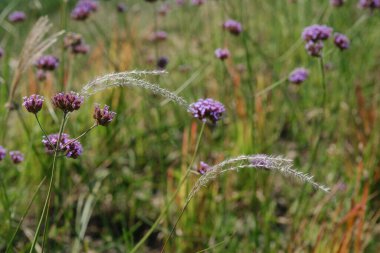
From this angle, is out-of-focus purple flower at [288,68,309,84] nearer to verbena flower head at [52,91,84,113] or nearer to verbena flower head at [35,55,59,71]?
verbena flower head at [35,55,59,71]

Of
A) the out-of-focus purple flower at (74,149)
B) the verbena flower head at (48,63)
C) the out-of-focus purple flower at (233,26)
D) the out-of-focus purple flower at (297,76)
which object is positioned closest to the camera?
the out-of-focus purple flower at (74,149)

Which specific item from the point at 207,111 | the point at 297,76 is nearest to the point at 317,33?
the point at 297,76

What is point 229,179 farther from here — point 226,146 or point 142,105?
point 142,105

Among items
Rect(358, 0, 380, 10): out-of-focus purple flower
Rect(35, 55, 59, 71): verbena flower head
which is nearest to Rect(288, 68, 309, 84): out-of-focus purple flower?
Rect(358, 0, 380, 10): out-of-focus purple flower

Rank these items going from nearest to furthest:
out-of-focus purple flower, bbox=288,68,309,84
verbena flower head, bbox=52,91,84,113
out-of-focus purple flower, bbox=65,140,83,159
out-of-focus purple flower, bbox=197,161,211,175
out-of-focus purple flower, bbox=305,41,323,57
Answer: verbena flower head, bbox=52,91,84,113, out-of-focus purple flower, bbox=65,140,83,159, out-of-focus purple flower, bbox=197,161,211,175, out-of-focus purple flower, bbox=305,41,323,57, out-of-focus purple flower, bbox=288,68,309,84

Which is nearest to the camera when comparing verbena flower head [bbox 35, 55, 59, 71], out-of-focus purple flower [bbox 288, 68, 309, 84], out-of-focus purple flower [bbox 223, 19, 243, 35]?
verbena flower head [bbox 35, 55, 59, 71]

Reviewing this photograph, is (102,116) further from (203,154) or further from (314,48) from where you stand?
(203,154)

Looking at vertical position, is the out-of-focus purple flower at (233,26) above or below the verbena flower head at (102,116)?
above

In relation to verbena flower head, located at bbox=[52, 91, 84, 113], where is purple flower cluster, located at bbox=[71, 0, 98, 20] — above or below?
above

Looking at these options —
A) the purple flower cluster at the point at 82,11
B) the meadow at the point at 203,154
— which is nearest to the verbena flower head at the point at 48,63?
the meadow at the point at 203,154

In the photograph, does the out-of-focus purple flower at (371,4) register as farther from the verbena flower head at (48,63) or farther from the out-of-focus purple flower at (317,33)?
the verbena flower head at (48,63)

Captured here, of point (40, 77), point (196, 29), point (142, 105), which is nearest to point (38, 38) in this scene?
point (40, 77)
